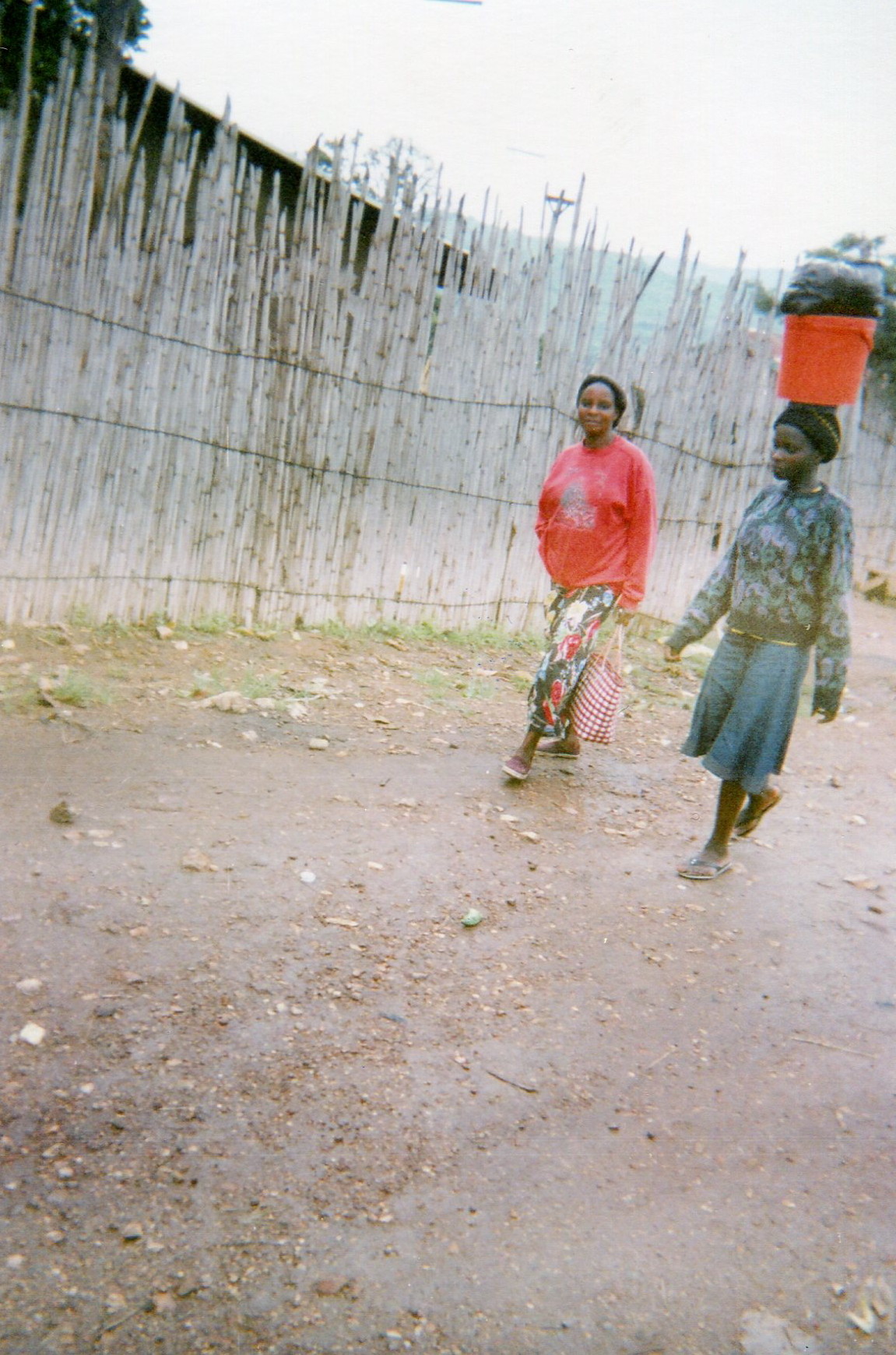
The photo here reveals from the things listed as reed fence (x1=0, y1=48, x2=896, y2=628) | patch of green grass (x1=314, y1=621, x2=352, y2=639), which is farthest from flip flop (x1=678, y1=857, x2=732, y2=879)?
reed fence (x1=0, y1=48, x2=896, y2=628)

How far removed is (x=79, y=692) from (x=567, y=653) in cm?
190

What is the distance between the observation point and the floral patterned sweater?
3219mm

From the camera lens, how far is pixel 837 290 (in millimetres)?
3000

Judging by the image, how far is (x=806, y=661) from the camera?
3.45m

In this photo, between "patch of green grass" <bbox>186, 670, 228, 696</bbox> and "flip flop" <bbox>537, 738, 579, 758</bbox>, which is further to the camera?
"flip flop" <bbox>537, 738, 579, 758</bbox>

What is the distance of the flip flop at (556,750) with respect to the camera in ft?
15.2

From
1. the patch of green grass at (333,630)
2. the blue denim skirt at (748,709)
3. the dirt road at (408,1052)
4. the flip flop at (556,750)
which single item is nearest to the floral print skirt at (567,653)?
the dirt road at (408,1052)

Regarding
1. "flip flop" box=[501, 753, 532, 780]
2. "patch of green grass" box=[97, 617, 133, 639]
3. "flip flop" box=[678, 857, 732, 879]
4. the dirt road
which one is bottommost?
the dirt road

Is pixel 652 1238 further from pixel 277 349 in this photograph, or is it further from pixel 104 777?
pixel 277 349

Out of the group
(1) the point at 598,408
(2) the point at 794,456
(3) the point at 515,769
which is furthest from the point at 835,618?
(3) the point at 515,769

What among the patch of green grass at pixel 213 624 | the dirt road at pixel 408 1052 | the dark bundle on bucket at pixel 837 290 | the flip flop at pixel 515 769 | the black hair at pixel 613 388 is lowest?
the dirt road at pixel 408 1052

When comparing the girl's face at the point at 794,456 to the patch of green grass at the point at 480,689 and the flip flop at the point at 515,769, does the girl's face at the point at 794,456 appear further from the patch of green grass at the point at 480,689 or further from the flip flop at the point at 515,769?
the patch of green grass at the point at 480,689

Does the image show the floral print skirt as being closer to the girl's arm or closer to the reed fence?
the girl's arm

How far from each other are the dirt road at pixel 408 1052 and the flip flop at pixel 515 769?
0.08 m
